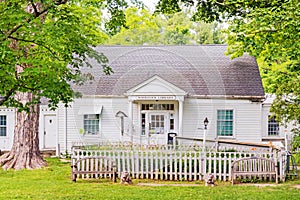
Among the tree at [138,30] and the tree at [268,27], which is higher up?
the tree at [138,30]

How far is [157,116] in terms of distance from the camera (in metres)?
24.0

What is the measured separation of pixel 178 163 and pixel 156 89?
900cm

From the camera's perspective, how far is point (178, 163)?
47.0 feet

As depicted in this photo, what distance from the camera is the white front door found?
24.7 meters

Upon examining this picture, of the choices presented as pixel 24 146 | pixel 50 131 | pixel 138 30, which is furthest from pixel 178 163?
pixel 138 30

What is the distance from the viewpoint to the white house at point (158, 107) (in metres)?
23.5

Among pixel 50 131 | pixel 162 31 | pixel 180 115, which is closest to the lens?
pixel 180 115

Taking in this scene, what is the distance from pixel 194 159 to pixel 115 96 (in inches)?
422

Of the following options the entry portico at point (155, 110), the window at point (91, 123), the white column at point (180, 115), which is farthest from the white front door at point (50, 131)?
the white column at point (180, 115)

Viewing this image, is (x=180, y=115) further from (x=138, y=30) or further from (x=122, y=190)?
(x=138, y=30)

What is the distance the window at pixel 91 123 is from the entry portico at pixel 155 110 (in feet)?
5.88

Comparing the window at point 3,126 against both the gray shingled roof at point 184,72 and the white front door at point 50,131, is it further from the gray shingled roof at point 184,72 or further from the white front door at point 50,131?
the gray shingled roof at point 184,72

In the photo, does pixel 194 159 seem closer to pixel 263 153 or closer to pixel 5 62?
pixel 263 153

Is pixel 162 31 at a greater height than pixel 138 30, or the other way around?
pixel 162 31
